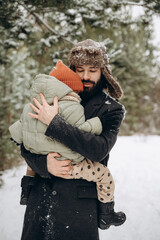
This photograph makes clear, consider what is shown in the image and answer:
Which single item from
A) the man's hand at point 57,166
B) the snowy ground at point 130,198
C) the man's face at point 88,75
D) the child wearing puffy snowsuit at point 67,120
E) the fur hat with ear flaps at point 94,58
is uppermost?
the fur hat with ear flaps at point 94,58

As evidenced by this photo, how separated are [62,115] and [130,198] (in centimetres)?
393

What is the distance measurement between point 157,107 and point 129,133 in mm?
3226

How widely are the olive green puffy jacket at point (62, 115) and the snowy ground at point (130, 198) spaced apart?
268cm

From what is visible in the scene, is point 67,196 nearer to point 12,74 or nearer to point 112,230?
point 112,230

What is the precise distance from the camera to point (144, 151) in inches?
316

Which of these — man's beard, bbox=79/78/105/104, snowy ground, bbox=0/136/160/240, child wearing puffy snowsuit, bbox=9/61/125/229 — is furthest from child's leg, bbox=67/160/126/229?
snowy ground, bbox=0/136/160/240

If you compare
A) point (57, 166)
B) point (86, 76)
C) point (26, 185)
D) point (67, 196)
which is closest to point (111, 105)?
point (86, 76)

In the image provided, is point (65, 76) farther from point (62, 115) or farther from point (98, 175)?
point (98, 175)

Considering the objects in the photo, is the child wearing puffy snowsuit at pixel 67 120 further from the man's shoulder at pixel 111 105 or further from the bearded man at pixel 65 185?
the man's shoulder at pixel 111 105

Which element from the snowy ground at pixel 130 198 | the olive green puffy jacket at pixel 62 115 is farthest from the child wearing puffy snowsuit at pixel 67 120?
the snowy ground at pixel 130 198

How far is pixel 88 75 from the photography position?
1.81 meters

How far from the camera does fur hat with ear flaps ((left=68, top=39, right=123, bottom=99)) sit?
1.80m

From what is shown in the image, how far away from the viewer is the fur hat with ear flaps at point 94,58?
1.80 metres

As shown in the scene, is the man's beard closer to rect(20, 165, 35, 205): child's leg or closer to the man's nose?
the man's nose
